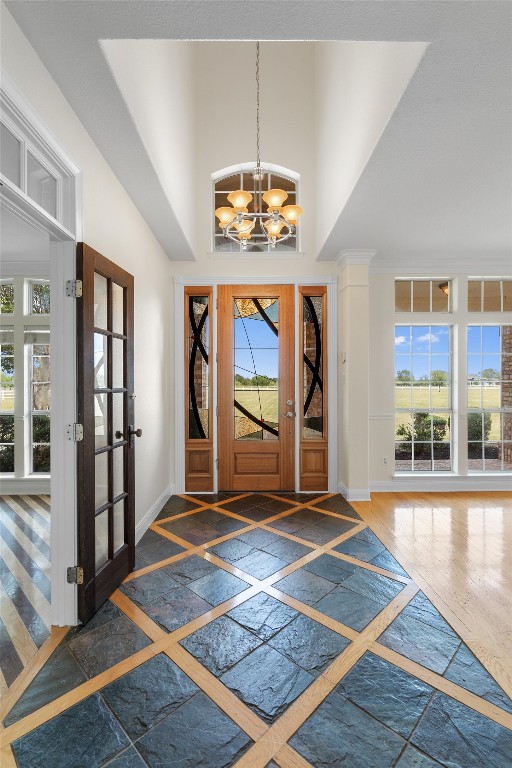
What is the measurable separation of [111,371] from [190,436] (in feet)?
7.35

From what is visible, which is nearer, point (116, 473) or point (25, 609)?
point (25, 609)

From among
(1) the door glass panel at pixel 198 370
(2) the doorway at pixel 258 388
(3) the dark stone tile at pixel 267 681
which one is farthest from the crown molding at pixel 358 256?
(3) the dark stone tile at pixel 267 681

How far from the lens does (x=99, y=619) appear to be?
2102 millimetres

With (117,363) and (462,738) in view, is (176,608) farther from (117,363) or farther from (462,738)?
(117,363)

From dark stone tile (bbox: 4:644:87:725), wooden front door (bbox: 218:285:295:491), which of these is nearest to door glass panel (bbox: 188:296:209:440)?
wooden front door (bbox: 218:285:295:491)

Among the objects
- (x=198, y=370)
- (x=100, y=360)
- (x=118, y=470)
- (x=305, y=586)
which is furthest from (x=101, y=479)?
(x=198, y=370)

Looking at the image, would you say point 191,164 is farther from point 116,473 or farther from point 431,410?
point 431,410

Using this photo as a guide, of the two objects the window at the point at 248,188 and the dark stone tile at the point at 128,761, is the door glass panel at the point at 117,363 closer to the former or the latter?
the dark stone tile at the point at 128,761

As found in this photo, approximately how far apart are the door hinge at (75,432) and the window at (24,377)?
3139 millimetres

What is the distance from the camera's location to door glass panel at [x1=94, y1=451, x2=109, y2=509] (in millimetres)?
2273

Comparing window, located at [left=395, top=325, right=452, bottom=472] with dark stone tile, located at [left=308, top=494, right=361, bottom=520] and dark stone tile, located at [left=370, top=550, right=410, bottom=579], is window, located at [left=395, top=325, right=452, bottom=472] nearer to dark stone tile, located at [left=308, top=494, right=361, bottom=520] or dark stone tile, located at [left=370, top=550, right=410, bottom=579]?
dark stone tile, located at [left=308, top=494, right=361, bottom=520]

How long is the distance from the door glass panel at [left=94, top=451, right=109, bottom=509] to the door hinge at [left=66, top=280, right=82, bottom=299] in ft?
3.11

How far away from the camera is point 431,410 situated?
15.4ft

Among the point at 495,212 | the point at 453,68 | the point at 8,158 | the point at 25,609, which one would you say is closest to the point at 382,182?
the point at 453,68
